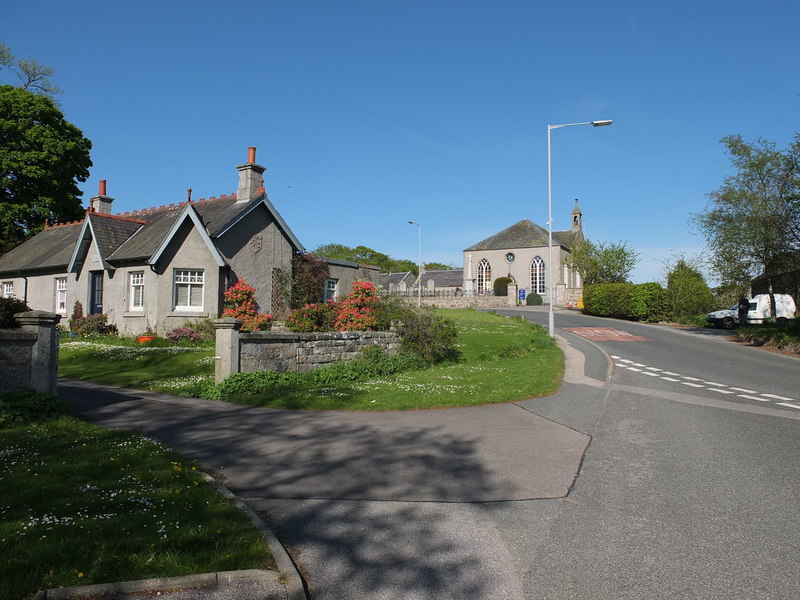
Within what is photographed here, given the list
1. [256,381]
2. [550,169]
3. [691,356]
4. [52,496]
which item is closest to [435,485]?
[52,496]

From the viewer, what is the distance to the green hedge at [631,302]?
127 feet

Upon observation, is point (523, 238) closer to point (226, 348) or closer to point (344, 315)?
point (344, 315)

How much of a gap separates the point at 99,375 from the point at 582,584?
47.9 feet

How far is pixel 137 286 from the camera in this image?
24.6 m

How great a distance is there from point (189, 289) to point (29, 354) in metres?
15.0

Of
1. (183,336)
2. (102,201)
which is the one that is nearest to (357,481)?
(183,336)

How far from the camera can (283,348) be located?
13977mm

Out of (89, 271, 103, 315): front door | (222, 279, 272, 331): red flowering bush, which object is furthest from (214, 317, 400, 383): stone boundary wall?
(89, 271, 103, 315): front door

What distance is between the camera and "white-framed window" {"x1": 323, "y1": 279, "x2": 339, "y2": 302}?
96.2ft

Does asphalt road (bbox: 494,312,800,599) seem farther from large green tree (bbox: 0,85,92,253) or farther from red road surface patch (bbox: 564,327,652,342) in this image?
large green tree (bbox: 0,85,92,253)

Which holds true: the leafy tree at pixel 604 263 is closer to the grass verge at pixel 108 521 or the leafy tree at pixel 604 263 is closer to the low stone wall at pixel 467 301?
the low stone wall at pixel 467 301

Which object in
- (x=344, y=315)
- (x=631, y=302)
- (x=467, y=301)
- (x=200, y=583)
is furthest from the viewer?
(x=467, y=301)

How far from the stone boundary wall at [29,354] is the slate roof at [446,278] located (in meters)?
74.0

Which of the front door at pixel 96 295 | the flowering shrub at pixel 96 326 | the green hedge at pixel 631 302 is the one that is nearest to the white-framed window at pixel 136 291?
the flowering shrub at pixel 96 326
